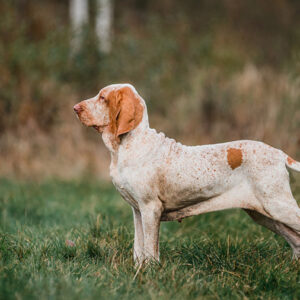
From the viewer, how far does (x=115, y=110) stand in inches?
128

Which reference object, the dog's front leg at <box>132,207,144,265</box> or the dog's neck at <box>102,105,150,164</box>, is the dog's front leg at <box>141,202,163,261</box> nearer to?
the dog's front leg at <box>132,207,144,265</box>

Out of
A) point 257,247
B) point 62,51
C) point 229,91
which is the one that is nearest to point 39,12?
point 62,51

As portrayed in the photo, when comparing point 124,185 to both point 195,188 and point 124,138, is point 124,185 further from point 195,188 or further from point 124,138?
point 195,188

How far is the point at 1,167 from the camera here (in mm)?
8656

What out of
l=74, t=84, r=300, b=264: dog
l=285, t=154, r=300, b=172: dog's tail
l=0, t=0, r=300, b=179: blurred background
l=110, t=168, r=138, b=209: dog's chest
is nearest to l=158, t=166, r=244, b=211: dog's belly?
l=74, t=84, r=300, b=264: dog

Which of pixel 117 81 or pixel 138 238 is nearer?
pixel 138 238

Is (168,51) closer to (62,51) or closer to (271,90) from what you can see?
(62,51)

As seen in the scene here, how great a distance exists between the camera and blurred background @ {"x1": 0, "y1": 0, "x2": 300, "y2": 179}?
8.53 metres

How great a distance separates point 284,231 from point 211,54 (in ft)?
28.7

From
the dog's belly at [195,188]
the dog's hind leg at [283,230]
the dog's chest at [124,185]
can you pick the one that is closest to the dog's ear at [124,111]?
the dog's chest at [124,185]

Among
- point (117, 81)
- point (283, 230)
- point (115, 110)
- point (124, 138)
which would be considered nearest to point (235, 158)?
point (283, 230)

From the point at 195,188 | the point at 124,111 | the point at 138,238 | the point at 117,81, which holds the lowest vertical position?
the point at 138,238

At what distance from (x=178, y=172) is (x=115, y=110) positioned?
0.65 meters

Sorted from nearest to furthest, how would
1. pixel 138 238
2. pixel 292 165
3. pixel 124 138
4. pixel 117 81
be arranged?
pixel 292 165, pixel 124 138, pixel 138 238, pixel 117 81
